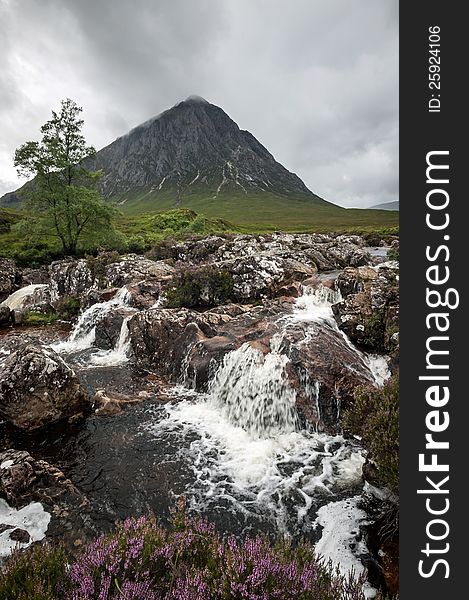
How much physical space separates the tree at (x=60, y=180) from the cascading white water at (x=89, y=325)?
569 inches

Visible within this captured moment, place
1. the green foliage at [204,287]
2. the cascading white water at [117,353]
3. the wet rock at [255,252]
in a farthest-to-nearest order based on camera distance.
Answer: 1. the wet rock at [255,252]
2. the green foliage at [204,287]
3. the cascading white water at [117,353]

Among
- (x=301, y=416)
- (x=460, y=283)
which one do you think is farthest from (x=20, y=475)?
(x=460, y=283)

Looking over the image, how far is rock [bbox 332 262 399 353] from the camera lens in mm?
14252

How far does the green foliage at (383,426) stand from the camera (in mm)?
6660

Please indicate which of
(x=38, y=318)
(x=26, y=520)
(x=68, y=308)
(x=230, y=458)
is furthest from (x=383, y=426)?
(x=38, y=318)

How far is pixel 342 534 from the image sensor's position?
24.5 ft

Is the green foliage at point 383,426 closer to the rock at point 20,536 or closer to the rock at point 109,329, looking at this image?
the rock at point 20,536

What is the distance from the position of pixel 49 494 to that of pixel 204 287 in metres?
15.8

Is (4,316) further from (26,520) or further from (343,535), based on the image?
(343,535)

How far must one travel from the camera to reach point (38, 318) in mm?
24844

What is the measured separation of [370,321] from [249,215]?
174m

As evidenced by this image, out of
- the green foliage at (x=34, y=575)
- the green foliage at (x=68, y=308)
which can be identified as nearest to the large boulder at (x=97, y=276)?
the green foliage at (x=68, y=308)

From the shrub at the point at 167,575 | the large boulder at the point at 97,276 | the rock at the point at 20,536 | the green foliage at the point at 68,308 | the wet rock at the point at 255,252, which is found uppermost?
the wet rock at the point at 255,252

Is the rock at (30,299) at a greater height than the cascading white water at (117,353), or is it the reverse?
the rock at (30,299)
